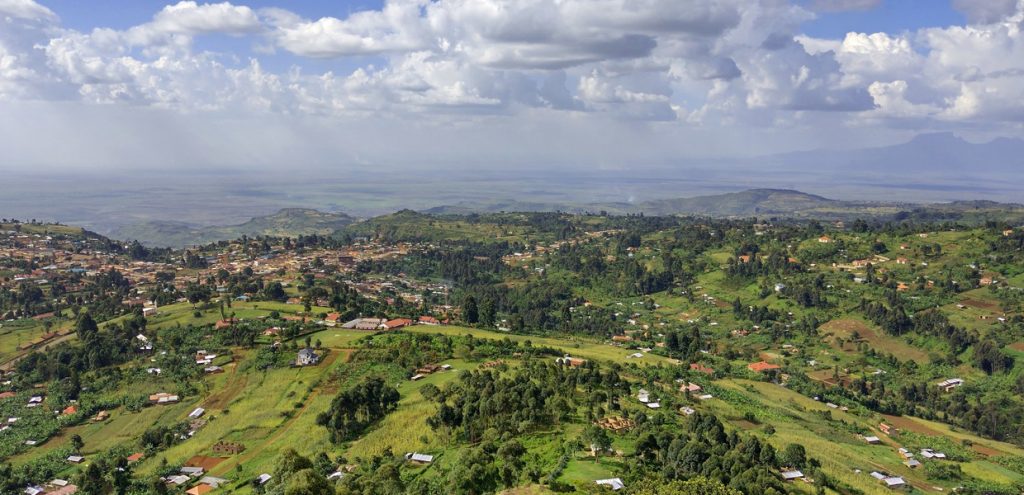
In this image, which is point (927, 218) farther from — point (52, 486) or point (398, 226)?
point (52, 486)

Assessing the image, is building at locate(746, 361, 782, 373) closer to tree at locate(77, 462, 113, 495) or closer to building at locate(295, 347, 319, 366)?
building at locate(295, 347, 319, 366)

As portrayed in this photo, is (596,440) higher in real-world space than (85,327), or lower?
higher

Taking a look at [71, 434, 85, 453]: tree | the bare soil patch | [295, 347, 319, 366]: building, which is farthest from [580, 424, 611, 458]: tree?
[71, 434, 85, 453]: tree

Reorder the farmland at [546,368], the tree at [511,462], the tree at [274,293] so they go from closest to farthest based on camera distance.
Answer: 1. the tree at [511,462]
2. the farmland at [546,368]
3. the tree at [274,293]

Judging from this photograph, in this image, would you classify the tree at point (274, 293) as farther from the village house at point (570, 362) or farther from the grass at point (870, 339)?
the grass at point (870, 339)

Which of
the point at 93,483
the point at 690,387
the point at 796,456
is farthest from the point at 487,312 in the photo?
the point at 93,483

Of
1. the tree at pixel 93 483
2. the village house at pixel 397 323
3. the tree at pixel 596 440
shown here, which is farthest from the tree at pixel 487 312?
the tree at pixel 93 483

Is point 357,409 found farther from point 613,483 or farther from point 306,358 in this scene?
point 613,483

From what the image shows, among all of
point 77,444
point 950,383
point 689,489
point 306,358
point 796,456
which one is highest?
point 689,489

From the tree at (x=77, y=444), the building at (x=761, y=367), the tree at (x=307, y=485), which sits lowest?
the building at (x=761, y=367)
